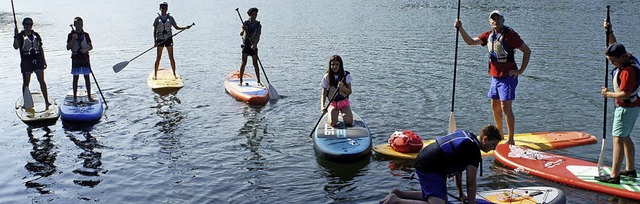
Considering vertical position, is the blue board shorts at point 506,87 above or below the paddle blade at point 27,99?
above

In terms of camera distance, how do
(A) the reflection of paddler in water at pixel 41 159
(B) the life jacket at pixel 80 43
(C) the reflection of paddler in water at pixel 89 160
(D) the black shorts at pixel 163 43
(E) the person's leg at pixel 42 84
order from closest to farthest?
(A) the reflection of paddler in water at pixel 41 159 < (C) the reflection of paddler in water at pixel 89 160 < (E) the person's leg at pixel 42 84 < (B) the life jacket at pixel 80 43 < (D) the black shorts at pixel 163 43

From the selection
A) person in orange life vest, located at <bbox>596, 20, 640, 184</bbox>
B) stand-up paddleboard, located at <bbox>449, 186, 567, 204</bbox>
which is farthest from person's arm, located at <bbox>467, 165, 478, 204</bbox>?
person in orange life vest, located at <bbox>596, 20, 640, 184</bbox>

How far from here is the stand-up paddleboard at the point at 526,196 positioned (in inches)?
305

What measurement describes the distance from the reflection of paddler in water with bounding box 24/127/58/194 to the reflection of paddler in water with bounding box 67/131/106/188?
45 centimetres

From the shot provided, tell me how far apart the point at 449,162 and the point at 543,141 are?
4.84 m

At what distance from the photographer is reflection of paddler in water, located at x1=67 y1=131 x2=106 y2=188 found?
1003cm

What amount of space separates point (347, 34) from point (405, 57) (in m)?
6.92

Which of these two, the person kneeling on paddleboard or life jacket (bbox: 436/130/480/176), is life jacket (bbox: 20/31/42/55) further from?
life jacket (bbox: 436/130/480/176)

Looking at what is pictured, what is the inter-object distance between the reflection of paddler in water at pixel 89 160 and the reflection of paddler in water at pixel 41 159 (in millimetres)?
448

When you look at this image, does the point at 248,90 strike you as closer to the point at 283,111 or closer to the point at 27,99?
the point at 283,111

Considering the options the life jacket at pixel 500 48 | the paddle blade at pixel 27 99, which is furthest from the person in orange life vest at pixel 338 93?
the paddle blade at pixel 27 99

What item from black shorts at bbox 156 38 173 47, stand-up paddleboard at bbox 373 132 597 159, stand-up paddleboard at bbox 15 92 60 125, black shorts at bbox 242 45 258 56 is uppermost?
black shorts at bbox 156 38 173 47

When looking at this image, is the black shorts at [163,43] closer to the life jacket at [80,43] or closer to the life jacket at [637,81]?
the life jacket at [80,43]

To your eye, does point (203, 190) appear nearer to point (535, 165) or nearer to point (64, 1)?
point (535, 165)
